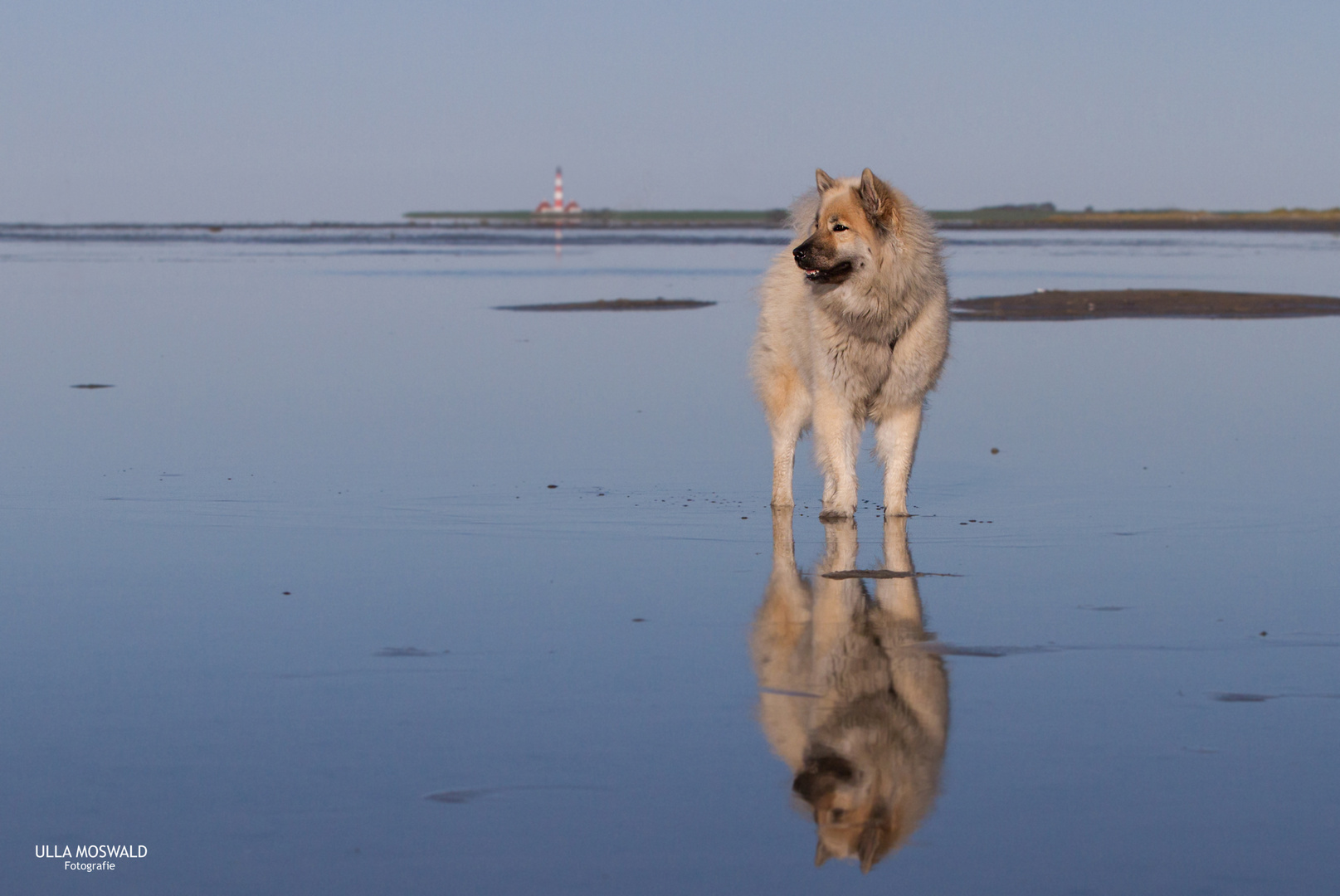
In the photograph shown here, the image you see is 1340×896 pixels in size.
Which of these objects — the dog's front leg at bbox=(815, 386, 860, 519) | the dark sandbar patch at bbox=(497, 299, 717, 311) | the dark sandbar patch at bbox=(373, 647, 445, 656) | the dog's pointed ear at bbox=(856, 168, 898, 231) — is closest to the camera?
the dark sandbar patch at bbox=(373, 647, 445, 656)

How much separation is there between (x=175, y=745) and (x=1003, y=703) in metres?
2.46

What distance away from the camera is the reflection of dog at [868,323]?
8.58m

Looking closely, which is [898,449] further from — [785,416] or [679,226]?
[679,226]

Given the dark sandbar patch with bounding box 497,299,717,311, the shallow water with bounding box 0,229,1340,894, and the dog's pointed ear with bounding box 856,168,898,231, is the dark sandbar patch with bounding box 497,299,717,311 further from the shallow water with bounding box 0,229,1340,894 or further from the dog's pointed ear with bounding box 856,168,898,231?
the dog's pointed ear with bounding box 856,168,898,231

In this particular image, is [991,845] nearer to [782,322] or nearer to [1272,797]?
[1272,797]

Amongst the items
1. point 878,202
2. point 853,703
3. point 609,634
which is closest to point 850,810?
point 853,703

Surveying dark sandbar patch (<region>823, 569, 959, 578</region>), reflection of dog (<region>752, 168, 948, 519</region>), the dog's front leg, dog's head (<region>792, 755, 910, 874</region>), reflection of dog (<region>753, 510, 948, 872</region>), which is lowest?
dog's head (<region>792, 755, 910, 874</region>)

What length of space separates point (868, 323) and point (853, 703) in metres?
4.03

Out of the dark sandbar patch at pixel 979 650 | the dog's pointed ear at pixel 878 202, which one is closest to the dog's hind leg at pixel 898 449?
the dog's pointed ear at pixel 878 202

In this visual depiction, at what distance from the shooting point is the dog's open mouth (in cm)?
859

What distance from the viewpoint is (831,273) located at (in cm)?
862

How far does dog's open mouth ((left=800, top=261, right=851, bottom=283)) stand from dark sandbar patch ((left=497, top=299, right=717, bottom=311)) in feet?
55.1

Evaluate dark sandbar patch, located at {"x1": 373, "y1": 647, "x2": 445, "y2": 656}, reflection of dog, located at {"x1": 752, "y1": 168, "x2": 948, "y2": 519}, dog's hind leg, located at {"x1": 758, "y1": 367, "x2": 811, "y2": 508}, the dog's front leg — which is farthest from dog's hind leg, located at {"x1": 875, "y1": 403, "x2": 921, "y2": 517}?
dark sandbar patch, located at {"x1": 373, "y1": 647, "x2": 445, "y2": 656}

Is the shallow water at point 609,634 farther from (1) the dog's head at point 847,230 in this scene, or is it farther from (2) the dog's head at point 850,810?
(1) the dog's head at point 847,230
